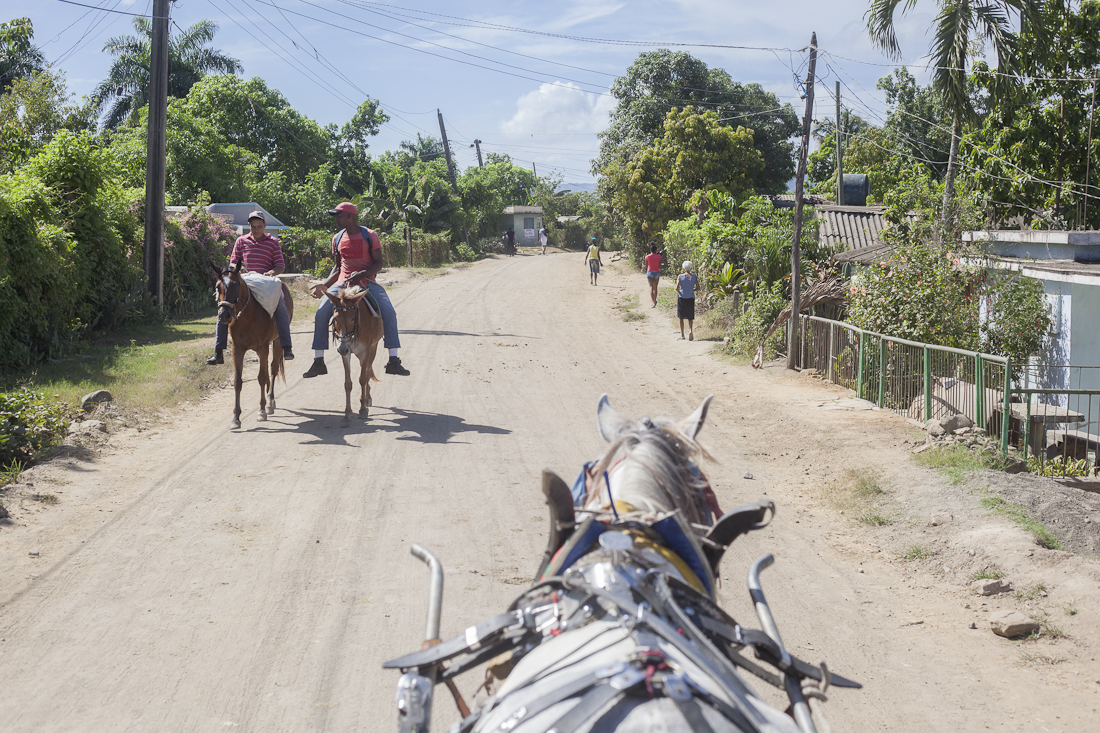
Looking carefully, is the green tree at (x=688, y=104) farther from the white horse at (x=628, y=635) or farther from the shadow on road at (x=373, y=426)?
the white horse at (x=628, y=635)

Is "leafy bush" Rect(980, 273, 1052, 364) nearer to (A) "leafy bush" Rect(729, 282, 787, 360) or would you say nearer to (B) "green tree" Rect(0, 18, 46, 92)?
(A) "leafy bush" Rect(729, 282, 787, 360)

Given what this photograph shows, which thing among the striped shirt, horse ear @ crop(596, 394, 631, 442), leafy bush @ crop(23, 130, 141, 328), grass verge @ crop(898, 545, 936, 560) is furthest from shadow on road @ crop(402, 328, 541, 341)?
horse ear @ crop(596, 394, 631, 442)

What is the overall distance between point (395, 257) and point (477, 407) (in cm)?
2653

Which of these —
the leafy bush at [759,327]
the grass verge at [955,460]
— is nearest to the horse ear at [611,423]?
the grass verge at [955,460]

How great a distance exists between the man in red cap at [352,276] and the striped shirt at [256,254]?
71cm

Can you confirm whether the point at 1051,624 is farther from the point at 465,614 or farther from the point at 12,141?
the point at 12,141

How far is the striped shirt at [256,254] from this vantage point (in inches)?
391

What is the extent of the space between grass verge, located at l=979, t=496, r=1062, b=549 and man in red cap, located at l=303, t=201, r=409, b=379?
664 centimetres

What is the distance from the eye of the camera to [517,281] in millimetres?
31000

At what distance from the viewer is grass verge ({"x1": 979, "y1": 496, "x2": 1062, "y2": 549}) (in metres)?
5.99

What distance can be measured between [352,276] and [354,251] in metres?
0.41

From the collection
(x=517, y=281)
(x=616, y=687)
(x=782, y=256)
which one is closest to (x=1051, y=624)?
(x=616, y=687)

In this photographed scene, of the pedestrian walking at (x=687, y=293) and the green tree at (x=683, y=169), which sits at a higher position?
the green tree at (x=683, y=169)

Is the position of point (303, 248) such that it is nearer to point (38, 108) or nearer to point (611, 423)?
point (38, 108)
